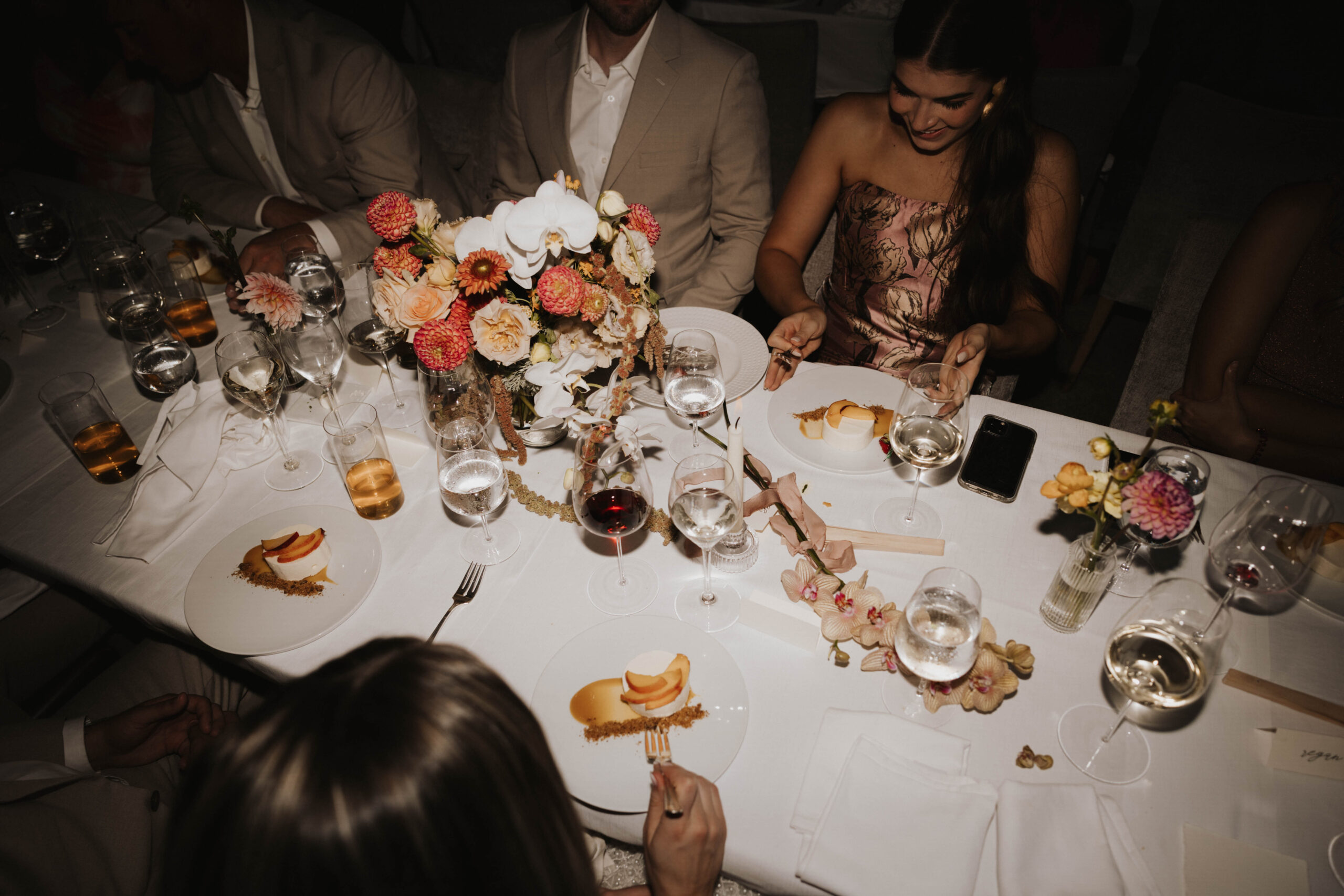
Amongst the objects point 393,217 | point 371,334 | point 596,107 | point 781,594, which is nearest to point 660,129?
point 596,107

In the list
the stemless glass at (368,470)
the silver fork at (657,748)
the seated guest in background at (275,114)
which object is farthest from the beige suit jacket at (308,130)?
the silver fork at (657,748)

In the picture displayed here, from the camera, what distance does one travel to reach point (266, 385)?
1.57m

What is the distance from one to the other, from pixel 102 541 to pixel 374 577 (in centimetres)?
67

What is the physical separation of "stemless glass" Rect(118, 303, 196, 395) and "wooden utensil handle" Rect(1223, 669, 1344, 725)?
2.50 m

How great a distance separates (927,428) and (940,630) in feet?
1.49

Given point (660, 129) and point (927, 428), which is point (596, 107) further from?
point (927, 428)

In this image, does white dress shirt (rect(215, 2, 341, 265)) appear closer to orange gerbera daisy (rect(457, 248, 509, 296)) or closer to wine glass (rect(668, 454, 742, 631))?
orange gerbera daisy (rect(457, 248, 509, 296))

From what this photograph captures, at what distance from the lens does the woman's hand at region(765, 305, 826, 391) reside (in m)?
1.73

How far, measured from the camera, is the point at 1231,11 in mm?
4141

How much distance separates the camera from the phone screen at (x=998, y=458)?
4.72ft

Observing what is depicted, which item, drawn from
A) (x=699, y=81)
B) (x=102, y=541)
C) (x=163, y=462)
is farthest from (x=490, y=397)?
Result: (x=699, y=81)

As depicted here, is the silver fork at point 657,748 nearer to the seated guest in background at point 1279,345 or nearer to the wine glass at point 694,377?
the wine glass at point 694,377

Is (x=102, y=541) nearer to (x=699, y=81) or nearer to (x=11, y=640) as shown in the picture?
(x=11, y=640)

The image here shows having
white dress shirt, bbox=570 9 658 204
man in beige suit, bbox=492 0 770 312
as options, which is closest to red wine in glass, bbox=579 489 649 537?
man in beige suit, bbox=492 0 770 312
